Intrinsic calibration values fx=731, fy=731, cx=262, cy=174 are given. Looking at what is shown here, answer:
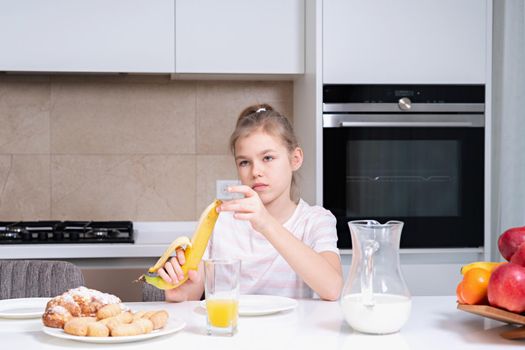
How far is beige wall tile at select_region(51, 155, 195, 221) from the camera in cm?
311

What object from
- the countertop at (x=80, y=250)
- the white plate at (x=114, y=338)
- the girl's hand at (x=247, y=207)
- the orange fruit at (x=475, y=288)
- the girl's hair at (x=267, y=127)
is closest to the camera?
the white plate at (x=114, y=338)

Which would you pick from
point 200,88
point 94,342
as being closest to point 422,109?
point 200,88

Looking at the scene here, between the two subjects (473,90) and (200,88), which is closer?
(473,90)

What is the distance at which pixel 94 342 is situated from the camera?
1.17m

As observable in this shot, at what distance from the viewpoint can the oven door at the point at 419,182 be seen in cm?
272

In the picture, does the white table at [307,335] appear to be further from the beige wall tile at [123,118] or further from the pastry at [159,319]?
the beige wall tile at [123,118]

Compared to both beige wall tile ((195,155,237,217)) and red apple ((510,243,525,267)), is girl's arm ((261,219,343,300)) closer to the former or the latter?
red apple ((510,243,525,267))

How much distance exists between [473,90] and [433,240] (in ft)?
1.92

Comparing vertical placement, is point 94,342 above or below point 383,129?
below

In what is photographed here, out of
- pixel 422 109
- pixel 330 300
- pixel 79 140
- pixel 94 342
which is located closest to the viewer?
pixel 94 342

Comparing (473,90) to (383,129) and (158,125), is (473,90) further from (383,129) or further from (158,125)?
(158,125)

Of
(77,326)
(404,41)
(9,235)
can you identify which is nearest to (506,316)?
(77,326)

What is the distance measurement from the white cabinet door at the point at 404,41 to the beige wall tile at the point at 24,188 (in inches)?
50.9

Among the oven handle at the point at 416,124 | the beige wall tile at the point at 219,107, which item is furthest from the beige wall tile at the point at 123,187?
the oven handle at the point at 416,124
